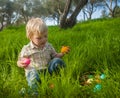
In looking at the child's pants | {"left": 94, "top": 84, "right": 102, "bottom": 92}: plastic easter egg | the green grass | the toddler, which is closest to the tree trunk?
the green grass

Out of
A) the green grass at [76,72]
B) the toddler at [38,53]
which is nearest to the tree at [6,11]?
the green grass at [76,72]

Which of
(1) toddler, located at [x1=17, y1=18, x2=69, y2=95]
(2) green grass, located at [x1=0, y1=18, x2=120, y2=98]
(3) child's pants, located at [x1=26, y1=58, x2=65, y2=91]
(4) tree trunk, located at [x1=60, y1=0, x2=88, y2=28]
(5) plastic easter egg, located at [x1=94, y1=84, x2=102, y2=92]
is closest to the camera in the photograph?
(2) green grass, located at [x1=0, y1=18, x2=120, y2=98]

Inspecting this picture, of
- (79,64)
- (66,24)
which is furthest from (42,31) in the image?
(66,24)

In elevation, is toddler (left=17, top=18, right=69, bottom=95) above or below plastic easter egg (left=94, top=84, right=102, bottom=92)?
above

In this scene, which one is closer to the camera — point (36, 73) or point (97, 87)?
point (97, 87)

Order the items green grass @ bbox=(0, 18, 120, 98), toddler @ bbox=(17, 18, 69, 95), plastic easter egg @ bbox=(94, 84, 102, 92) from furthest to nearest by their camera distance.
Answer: toddler @ bbox=(17, 18, 69, 95) < plastic easter egg @ bbox=(94, 84, 102, 92) < green grass @ bbox=(0, 18, 120, 98)

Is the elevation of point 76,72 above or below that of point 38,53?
below

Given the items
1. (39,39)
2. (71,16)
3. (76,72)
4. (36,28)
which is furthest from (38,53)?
(71,16)

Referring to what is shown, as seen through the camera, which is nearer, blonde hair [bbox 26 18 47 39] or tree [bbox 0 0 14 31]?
blonde hair [bbox 26 18 47 39]

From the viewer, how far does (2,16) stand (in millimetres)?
66312

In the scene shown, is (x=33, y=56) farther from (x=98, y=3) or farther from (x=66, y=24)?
(x=98, y=3)

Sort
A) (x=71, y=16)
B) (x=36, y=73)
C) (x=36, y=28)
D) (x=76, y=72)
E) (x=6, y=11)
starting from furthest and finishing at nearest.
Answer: (x=6, y=11) → (x=71, y=16) → (x=76, y=72) → (x=36, y=28) → (x=36, y=73)

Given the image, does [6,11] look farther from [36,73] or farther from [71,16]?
[36,73]

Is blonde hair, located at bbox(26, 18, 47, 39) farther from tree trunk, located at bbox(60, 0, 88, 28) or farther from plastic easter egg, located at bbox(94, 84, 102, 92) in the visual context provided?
tree trunk, located at bbox(60, 0, 88, 28)
